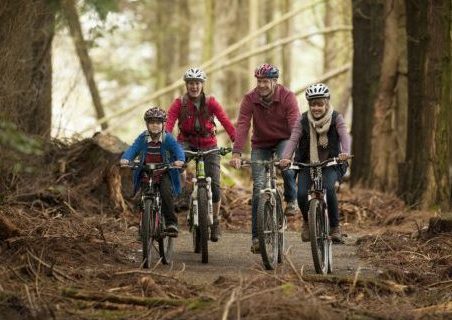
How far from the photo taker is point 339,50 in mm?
29672

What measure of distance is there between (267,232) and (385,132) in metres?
11.5

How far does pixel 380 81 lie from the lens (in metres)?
21.6

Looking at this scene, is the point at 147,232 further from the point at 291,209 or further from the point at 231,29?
the point at 231,29

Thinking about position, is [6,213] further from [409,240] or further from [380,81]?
[380,81]

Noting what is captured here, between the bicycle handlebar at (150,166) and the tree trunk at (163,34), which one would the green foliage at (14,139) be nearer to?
the bicycle handlebar at (150,166)

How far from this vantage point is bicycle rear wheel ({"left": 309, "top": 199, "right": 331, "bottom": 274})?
10.2 m

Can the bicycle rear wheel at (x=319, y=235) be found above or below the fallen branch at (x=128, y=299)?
above

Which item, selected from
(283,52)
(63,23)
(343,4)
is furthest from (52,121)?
(283,52)

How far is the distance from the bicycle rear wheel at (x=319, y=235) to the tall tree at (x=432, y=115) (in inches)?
262

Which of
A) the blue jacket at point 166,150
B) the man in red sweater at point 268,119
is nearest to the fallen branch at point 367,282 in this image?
the blue jacket at point 166,150

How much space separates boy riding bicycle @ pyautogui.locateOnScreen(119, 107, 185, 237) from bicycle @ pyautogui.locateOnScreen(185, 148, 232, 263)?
0.36m

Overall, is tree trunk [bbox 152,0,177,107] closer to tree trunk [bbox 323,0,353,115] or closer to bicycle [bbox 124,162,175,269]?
tree trunk [bbox 323,0,353,115]

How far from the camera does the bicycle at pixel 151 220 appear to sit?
10.7 metres

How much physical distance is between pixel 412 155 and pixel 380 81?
11.0ft
